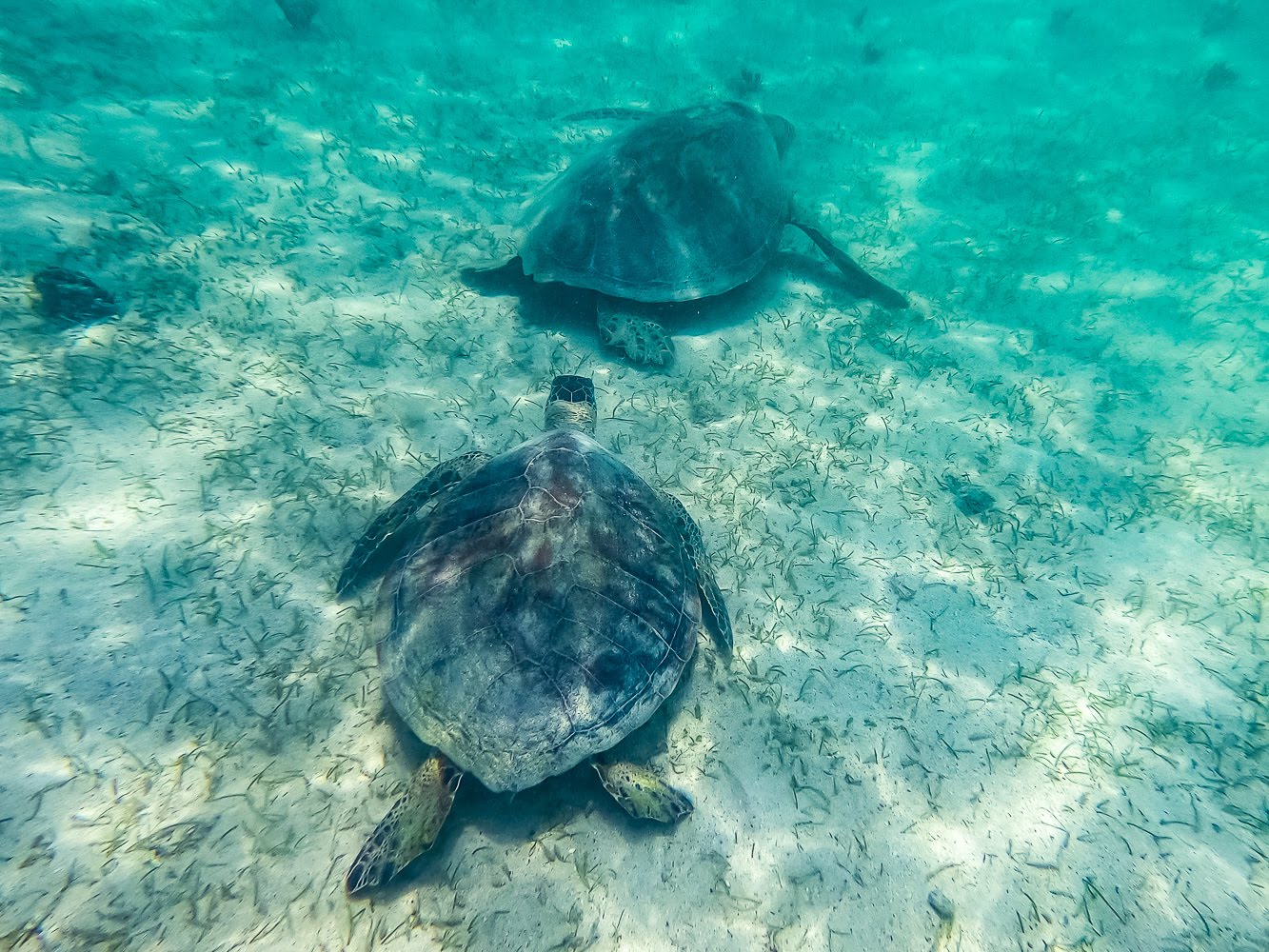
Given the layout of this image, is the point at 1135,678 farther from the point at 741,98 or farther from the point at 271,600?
the point at 741,98

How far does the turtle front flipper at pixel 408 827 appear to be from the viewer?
8.05 ft

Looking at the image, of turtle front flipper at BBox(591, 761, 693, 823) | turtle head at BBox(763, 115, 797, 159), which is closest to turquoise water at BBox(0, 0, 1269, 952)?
turtle front flipper at BBox(591, 761, 693, 823)

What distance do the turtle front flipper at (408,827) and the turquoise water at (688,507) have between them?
0.24 m

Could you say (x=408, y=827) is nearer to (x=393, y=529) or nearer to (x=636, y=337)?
(x=393, y=529)

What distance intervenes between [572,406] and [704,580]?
1.85m

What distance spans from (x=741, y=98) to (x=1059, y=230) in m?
6.91

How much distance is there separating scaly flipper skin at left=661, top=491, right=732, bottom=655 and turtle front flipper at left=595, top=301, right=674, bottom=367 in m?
1.95

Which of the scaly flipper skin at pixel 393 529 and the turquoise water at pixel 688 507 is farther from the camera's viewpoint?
the scaly flipper skin at pixel 393 529

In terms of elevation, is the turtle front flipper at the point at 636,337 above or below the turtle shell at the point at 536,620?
above

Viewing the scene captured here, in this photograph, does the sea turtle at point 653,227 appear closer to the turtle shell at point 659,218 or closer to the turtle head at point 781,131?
the turtle shell at point 659,218

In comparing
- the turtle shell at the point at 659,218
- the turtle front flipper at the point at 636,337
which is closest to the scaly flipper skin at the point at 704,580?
the turtle front flipper at the point at 636,337

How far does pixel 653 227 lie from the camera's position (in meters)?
5.62

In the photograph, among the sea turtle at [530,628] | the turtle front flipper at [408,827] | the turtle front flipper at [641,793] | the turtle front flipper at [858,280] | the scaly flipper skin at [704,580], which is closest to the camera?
the turtle front flipper at [408,827]

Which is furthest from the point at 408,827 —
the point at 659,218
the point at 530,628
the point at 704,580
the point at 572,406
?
the point at 659,218
